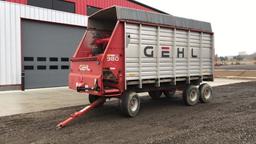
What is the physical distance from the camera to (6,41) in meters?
15.3

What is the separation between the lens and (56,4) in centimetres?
1867

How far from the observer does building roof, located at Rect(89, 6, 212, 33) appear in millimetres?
8711

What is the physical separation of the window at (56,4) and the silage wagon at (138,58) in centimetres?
883

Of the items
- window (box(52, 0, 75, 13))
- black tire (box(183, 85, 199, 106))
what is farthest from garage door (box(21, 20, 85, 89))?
black tire (box(183, 85, 199, 106))

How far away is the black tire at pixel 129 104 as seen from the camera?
8.67 meters

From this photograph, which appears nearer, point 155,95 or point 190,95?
point 190,95

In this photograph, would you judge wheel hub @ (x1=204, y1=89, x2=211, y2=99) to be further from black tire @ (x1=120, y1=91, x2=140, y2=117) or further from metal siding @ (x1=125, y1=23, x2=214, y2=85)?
black tire @ (x1=120, y1=91, x2=140, y2=117)

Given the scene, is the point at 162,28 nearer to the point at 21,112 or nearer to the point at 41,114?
the point at 41,114

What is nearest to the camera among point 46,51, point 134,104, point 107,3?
point 134,104

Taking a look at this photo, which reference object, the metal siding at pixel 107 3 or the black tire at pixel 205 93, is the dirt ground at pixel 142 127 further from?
the metal siding at pixel 107 3

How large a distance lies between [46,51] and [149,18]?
9.77 metres

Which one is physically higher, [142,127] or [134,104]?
[134,104]

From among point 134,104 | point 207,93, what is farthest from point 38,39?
point 207,93

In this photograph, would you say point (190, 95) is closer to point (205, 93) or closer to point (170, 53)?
point (205, 93)
